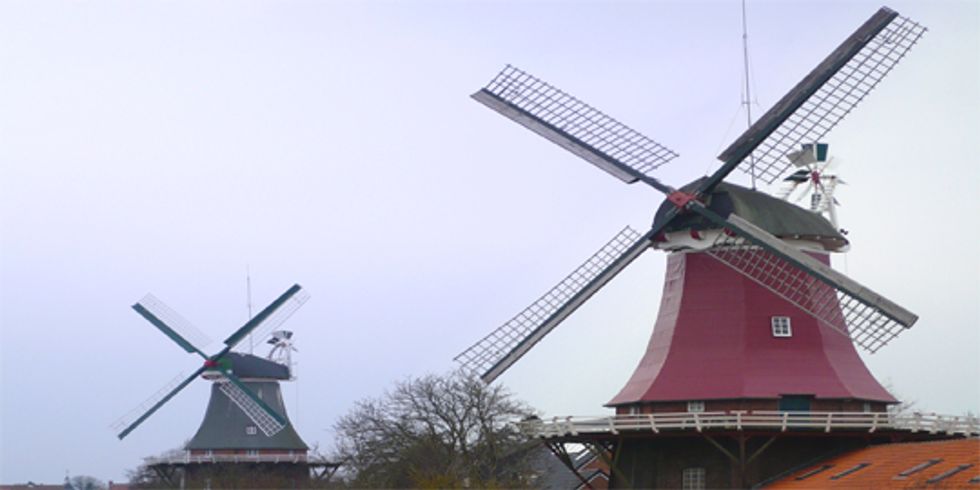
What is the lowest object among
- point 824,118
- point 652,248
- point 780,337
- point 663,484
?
point 663,484

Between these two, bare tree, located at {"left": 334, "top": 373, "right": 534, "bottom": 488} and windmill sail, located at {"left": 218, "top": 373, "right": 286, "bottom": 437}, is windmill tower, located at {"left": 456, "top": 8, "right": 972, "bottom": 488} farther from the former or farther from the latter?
windmill sail, located at {"left": 218, "top": 373, "right": 286, "bottom": 437}

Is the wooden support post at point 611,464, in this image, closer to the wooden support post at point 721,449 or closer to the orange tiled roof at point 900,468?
the wooden support post at point 721,449

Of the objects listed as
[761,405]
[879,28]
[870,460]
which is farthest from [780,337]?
[879,28]

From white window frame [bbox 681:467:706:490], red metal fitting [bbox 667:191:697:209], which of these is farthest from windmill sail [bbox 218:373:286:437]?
red metal fitting [bbox 667:191:697:209]

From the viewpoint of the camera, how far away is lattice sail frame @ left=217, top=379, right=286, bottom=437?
5647 cm

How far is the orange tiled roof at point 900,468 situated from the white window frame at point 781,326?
2716mm

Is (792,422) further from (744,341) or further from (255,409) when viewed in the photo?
(255,409)

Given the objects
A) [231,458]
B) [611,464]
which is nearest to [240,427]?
[231,458]

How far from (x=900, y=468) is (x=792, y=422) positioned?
10.0 ft

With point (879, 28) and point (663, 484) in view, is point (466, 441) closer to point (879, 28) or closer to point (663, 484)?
point (663, 484)

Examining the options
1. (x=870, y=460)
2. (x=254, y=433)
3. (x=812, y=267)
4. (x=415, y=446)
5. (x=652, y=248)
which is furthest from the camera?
(x=254, y=433)

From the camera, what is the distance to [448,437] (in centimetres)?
4191

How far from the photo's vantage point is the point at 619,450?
109ft

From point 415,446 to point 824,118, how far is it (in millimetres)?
15122
